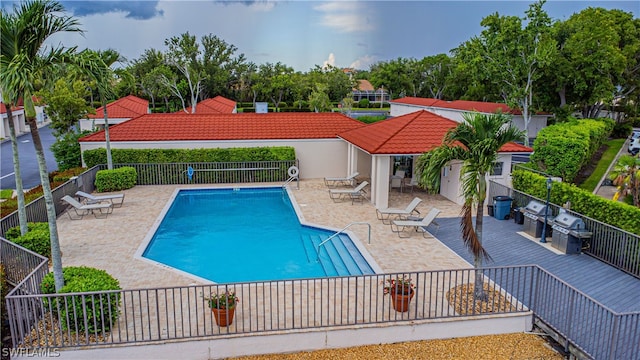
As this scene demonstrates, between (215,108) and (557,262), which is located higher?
(215,108)

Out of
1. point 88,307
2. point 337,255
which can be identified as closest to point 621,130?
point 337,255

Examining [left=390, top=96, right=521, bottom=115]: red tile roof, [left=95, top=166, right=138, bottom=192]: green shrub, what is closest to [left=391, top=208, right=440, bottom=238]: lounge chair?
[left=95, top=166, right=138, bottom=192]: green shrub

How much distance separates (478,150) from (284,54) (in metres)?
64.3

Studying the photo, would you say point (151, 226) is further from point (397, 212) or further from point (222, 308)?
point (397, 212)

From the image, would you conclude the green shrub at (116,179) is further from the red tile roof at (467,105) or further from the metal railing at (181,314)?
the red tile roof at (467,105)

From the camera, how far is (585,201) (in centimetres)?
1422

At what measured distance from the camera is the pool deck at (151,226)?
41.0ft

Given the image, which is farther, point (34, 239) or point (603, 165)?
point (603, 165)

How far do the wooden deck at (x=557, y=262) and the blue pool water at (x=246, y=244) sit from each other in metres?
3.72

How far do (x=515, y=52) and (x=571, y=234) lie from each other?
24.5m

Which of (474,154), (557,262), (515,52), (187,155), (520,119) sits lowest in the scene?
(557,262)

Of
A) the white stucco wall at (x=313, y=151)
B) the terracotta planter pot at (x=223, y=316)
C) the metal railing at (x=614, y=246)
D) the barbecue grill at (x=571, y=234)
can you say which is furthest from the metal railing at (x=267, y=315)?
the white stucco wall at (x=313, y=151)

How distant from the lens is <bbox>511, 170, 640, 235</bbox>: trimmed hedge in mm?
12523

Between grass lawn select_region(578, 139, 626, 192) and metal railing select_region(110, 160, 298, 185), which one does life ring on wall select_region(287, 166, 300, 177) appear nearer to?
metal railing select_region(110, 160, 298, 185)
